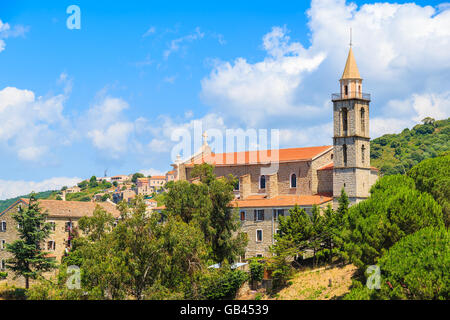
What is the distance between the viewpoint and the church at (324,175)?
5241cm

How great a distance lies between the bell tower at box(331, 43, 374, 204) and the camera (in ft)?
171

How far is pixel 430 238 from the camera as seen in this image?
3103cm

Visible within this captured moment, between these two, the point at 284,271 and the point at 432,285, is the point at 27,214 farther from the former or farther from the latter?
the point at 432,285

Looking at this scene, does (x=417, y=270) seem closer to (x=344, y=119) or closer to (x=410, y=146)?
(x=344, y=119)

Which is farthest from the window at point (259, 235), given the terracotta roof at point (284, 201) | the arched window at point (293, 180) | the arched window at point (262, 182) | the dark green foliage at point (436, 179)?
the dark green foliage at point (436, 179)

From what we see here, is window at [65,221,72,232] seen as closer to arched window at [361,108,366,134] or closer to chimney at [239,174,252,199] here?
chimney at [239,174,252,199]

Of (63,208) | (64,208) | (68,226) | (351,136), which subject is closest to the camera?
(351,136)

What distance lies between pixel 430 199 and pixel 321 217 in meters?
12.9

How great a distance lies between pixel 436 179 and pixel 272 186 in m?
18.5

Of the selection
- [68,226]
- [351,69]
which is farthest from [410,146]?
[68,226]

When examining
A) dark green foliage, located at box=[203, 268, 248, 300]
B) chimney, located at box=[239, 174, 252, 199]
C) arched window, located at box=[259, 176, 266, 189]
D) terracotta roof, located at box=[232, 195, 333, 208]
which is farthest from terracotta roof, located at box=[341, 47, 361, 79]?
dark green foliage, located at box=[203, 268, 248, 300]

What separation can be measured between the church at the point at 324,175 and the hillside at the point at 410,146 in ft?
194

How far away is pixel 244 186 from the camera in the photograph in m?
59.2
